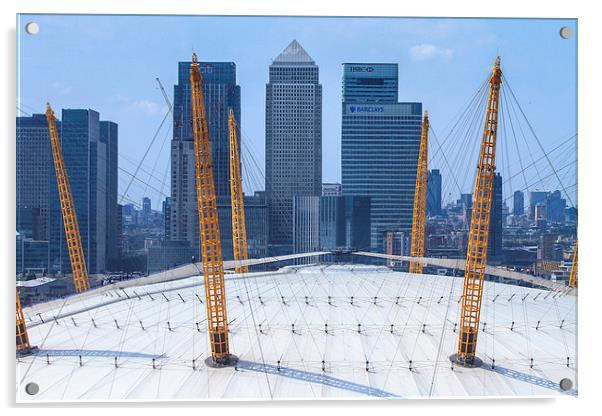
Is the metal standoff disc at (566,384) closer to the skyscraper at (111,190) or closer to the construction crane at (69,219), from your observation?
the skyscraper at (111,190)

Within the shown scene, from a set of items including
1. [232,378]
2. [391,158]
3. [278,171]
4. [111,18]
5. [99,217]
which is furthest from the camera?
[391,158]

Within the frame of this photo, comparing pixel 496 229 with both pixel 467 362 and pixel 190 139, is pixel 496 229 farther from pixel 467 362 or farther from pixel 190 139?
pixel 190 139

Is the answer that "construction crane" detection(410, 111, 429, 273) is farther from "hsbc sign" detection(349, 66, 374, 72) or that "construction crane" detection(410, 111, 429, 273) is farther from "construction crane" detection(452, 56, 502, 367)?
"construction crane" detection(452, 56, 502, 367)

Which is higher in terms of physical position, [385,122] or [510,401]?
[385,122]

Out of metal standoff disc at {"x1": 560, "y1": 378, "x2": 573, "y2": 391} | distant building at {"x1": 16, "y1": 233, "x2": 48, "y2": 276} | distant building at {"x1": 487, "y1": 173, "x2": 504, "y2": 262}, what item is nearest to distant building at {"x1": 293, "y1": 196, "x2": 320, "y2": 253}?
distant building at {"x1": 487, "y1": 173, "x2": 504, "y2": 262}

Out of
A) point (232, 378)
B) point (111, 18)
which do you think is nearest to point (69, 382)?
point (232, 378)

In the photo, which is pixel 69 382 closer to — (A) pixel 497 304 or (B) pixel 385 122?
(A) pixel 497 304
